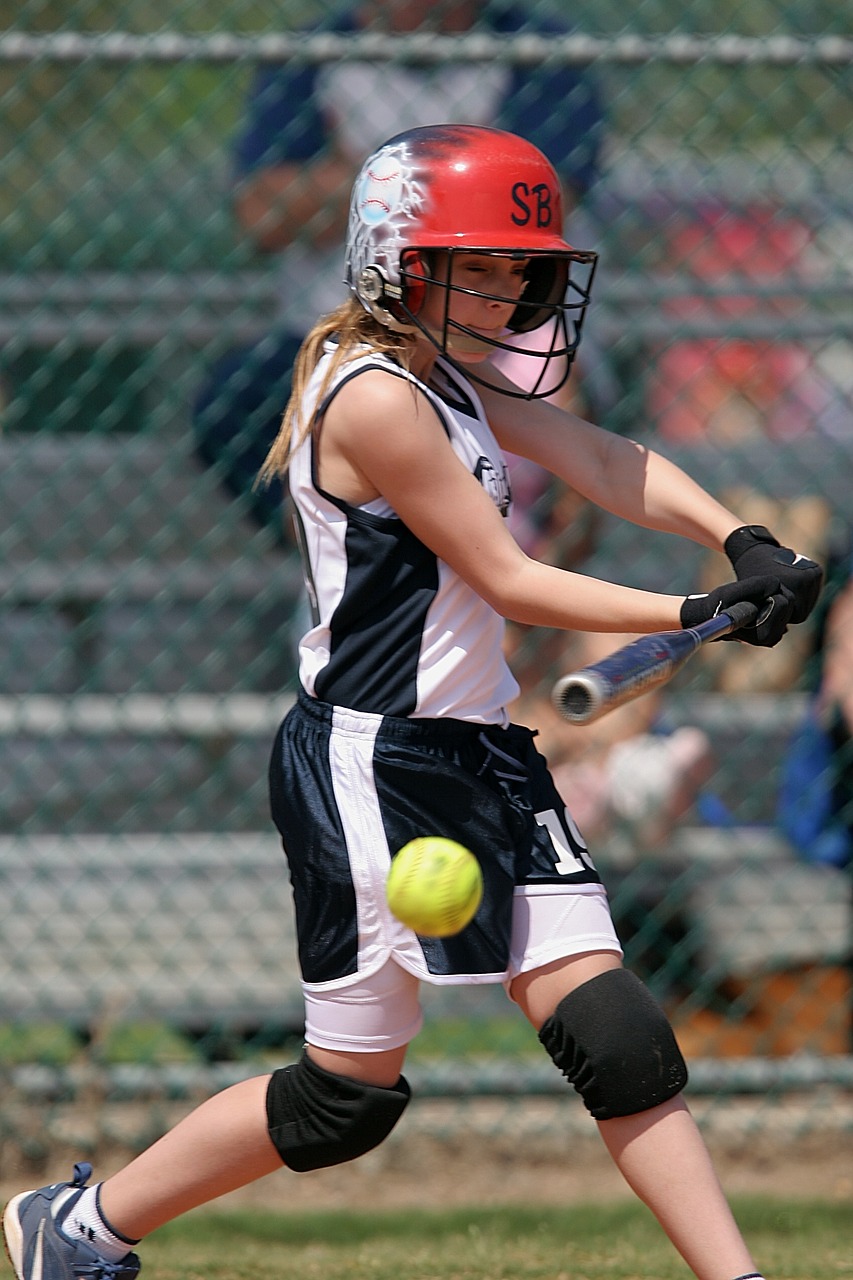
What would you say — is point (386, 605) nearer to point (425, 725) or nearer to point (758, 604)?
point (425, 725)

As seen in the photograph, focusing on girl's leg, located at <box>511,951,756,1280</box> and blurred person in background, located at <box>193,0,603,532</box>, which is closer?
girl's leg, located at <box>511,951,756,1280</box>

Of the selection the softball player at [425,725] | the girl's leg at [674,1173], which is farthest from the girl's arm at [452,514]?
the girl's leg at [674,1173]

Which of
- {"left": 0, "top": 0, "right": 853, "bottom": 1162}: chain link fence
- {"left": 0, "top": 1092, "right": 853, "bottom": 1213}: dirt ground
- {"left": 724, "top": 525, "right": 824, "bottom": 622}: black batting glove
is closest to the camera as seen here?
{"left": 724, "top": 525, "right": 824, "bottom": 622}: black batting glove

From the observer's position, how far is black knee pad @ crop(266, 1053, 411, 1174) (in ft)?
7.56

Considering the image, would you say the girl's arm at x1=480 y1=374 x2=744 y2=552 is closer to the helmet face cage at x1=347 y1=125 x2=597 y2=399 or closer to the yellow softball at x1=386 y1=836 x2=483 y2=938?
the helmet face cage at x1=347 y1=125 x2=597 y2=399

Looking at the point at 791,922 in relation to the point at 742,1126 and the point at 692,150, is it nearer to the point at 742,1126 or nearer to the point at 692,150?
the point at 742,1126

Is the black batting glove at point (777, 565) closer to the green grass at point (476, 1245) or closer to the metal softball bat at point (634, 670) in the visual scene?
the metal softball bat at point (634, 670)

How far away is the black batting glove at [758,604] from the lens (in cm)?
213

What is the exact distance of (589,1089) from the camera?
2244 millimetres

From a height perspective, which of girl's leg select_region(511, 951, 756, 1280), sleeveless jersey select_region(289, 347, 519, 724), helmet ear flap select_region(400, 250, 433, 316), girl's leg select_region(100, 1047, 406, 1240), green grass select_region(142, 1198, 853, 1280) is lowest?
green grass select_region(142, 1198, 853, 1280)

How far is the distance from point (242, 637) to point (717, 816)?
1425mm

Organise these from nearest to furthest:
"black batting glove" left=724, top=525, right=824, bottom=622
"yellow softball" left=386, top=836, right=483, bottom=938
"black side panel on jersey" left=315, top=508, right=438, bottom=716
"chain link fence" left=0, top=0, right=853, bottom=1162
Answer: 1. "yellow softball" left=386, top=836, right=483, bottom=938
2. "black batting glove" left=724, top=525, right=824, bottom=622
3. "black side panel on jersey" left=315, top=508, right=438, bottom=716
4. "chain link fence" left=0, top=0, right=853, bottom=1162

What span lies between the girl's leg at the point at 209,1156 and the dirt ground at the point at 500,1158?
4.40 feet

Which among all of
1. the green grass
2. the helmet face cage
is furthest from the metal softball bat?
the green grass
